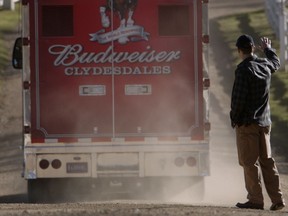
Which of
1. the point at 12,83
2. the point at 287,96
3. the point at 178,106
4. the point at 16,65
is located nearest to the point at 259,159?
the point at 178,106

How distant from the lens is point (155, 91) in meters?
15.9

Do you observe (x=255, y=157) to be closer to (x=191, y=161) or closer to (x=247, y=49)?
(x=247, y=49)

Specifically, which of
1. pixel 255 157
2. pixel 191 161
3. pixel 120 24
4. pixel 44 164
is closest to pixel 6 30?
pixel 44 164

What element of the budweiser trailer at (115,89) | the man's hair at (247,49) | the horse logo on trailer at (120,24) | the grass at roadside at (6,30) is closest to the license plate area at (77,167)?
the budweiser trailer at (115,89)

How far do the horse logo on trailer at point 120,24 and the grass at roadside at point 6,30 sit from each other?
1485cm

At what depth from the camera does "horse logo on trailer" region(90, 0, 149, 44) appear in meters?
15.7

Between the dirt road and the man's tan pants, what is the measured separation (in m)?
0.34

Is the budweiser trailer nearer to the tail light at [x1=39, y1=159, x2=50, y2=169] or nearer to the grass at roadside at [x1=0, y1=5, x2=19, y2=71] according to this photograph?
the tail light at [x1=39, y1=159, x2=50, y2=169]

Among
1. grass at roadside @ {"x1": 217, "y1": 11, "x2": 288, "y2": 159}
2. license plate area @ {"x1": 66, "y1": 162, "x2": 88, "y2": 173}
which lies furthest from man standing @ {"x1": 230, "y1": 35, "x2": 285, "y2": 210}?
grass at roadside @ {"x1": 217, "y1": 11, "x2": 288, "y2": 159}

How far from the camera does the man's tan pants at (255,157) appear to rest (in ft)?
44.9

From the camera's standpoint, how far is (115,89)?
15.9m

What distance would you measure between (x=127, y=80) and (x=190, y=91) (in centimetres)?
80

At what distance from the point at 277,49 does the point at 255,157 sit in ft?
62.8

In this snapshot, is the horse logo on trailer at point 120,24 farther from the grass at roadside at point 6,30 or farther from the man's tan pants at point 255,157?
the grass at roadside at point 6,30
